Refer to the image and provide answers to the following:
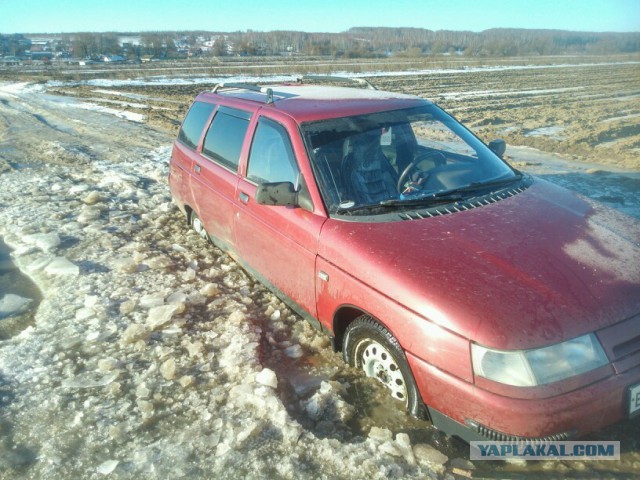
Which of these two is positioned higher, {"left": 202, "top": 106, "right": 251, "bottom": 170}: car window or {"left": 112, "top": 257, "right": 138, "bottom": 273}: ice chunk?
{"left": 202, "top": 106, "right": 251, "bottom": 170}: car window

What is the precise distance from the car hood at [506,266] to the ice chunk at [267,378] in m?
0.81

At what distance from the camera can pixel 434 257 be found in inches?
104

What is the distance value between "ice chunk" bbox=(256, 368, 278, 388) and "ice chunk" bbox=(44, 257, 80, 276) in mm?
2441

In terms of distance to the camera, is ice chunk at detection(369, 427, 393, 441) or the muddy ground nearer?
ice chunk at detection(369, 427, 393, 441)

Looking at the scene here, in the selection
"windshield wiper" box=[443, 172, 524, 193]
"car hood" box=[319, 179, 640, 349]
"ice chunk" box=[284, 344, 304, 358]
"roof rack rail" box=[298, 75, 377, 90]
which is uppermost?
"roof rack rail" box=[298, 75, 377, 90]

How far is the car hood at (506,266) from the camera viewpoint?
225 cm

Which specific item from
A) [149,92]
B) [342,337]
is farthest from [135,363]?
[149,92]

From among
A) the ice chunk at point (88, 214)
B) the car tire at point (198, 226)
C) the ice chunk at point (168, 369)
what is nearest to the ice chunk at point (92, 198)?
the ice chunk at point (88, 214)

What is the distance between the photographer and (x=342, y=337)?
3.16 m

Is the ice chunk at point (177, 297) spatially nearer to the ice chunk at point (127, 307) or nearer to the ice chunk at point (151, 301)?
the ice chunk at point (151, 301)

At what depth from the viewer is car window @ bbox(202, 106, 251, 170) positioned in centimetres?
409

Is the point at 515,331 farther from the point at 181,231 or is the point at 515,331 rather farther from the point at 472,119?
the point at 472,119

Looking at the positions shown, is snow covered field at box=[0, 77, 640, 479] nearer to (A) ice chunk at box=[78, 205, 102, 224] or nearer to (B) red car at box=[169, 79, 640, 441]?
(A) ice chunk at box=[78, 205, 102, 224]

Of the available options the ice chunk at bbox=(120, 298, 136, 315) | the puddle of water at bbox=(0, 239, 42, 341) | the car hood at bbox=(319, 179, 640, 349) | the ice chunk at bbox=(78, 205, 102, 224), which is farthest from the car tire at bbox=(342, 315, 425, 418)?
the ice chunk at bbox=(78, 205, 102, 224)
